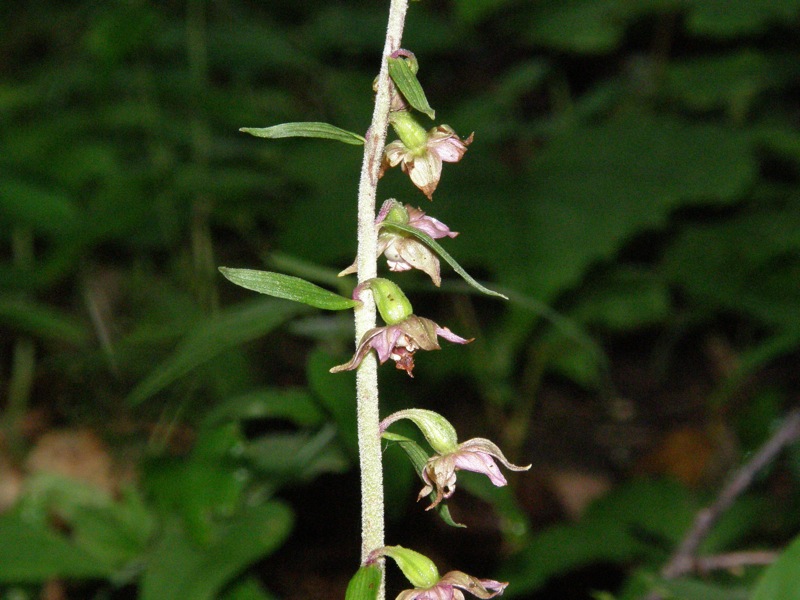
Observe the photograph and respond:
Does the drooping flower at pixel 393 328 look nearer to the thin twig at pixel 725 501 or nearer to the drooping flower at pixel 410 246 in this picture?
the drooping flower at pixel 410 246

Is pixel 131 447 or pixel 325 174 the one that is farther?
pixel 325 174

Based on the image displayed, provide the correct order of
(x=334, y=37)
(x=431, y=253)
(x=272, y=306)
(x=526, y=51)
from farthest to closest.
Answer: (x=526, y=51)
(x=334, y=37)
(x=272, y=306)
(x=431, y=253)

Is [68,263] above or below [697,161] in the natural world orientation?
below

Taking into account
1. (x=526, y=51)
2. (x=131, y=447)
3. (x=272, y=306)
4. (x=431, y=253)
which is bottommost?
(x=431, y=253)

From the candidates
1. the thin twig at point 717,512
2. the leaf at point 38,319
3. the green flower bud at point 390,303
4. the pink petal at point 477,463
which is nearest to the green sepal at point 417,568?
the pink petal at point 477,463

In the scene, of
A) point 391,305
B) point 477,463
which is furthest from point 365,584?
point 391,305

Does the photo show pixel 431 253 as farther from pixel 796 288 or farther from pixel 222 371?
pixel 796 288

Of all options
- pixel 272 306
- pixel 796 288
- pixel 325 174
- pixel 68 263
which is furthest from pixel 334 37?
pixel 272 306

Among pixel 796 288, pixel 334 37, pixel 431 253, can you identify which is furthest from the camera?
pixel 334 37
